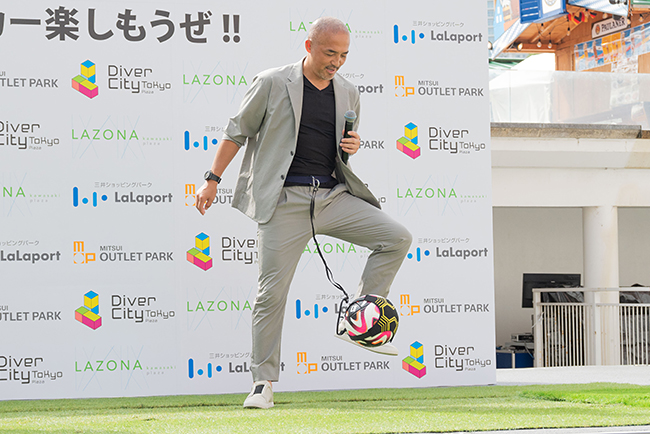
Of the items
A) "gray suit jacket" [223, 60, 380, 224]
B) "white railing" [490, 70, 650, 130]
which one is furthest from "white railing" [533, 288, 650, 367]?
"gray suit jacket" [223, 60, 380, 224]

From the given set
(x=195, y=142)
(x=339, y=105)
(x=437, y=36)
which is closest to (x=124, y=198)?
(x=195, y=142)

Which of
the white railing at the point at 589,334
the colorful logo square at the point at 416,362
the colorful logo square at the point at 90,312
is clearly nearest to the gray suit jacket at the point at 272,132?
the colorful logo square at the point at 90,312

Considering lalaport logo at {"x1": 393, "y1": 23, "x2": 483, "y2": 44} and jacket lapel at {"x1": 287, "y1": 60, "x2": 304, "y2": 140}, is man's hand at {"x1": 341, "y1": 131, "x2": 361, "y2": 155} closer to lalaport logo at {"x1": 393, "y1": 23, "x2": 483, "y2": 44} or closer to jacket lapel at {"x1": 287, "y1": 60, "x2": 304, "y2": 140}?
jacket lapel at {"x1": 287, "y1": 60, "x2": 304, "y2": 140}

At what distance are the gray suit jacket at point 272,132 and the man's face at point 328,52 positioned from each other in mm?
153

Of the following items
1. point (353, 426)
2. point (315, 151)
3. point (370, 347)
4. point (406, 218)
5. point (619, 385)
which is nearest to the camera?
point (353, 426)

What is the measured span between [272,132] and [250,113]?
0.16 meters

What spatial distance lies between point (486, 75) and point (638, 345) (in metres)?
6.34

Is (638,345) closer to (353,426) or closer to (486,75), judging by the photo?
(486,75)

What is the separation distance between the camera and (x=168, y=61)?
198 inches

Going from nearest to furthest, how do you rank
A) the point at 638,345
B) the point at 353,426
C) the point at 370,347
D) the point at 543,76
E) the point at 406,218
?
the point at 353,426
the point at 370,347
the point at 406,218
the point at 638,345
the point at 543,76

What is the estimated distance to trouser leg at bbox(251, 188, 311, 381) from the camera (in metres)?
3.88

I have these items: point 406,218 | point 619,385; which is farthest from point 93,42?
point 619,385

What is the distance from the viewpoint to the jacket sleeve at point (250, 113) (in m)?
3.95

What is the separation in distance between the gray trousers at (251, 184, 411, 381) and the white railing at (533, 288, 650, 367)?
688 cm
